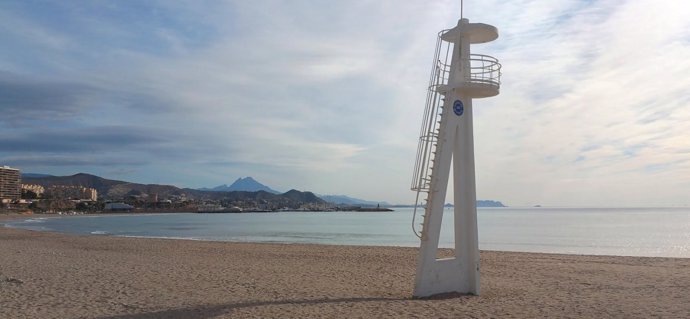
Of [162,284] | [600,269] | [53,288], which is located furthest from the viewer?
[600,269]

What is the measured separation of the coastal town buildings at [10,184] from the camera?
159875 millimetres

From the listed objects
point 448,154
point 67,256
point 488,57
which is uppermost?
point 488,57

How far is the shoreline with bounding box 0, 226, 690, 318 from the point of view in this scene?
959 cm

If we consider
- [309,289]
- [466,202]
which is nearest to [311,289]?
[309,289]

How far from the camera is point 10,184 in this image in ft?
551

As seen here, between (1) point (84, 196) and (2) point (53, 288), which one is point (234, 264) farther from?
(1) point (84, 196)

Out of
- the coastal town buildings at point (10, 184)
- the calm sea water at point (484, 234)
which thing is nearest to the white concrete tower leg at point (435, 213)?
the calm sea water at point (484, 234)

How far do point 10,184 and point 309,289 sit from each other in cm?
18588

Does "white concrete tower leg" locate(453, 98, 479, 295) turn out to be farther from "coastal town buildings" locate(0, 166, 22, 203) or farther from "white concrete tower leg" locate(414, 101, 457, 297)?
"coastal town buildings" locate(0, 166, 22, 203)

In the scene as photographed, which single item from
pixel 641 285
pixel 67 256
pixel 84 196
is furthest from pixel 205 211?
pixel 641 285

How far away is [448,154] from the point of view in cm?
1064

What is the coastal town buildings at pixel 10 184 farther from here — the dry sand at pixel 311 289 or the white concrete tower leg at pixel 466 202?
the white concrete tower leg at pixel 466 202

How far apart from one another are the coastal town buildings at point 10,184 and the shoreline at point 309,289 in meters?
164

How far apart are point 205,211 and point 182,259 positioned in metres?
169
